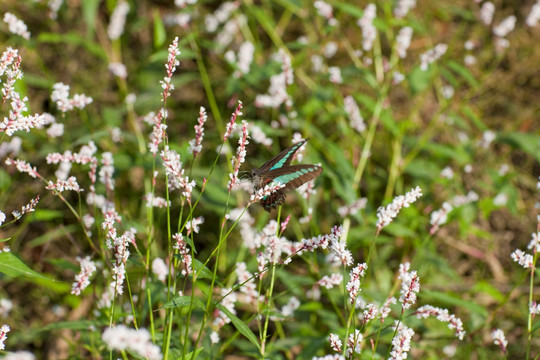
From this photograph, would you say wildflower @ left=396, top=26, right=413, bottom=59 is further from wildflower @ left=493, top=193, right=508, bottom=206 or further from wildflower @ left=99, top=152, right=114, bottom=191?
wildflower @ left=99, top=152, right=114, bottom=191

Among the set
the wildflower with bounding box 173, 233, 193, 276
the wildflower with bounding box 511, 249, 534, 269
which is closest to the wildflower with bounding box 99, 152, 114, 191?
the wildflower with bounding box 173, 233, 193, 276

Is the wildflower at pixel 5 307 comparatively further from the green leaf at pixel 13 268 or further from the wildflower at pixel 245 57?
the wildflower at pixel 245 57

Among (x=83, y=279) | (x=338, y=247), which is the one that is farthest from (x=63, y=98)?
(x=338, y=247)

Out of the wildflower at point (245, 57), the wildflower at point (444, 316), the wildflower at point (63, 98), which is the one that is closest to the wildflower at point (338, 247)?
the wildflower at point (444, 316)

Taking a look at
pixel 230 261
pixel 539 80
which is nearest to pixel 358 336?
pixel 230 261

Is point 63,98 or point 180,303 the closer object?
point 180,303

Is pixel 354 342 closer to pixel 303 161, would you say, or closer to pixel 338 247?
pixel 338 247
